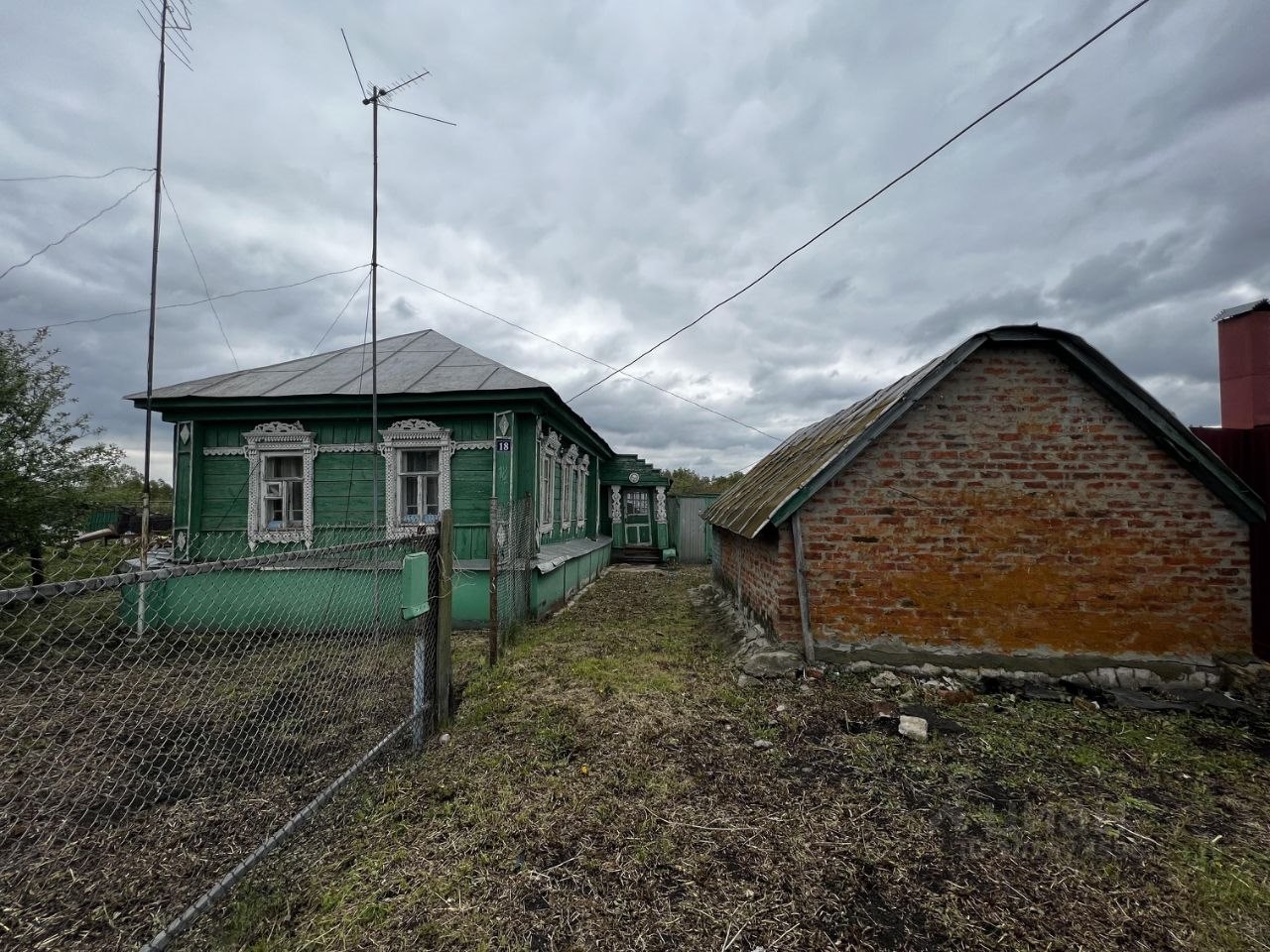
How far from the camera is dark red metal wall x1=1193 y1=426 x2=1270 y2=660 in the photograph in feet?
17.3

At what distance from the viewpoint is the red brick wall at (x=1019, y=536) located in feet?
17.7

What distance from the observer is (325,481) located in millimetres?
9656

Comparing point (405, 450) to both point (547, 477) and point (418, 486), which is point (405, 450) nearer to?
point (418, 486)

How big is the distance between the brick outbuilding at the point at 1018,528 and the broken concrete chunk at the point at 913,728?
123 centimetres

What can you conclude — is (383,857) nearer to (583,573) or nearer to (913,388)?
(913,388)

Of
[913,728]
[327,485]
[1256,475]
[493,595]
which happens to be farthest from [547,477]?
[1256,475]

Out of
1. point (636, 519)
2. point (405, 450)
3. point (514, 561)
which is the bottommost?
point (514, 561)

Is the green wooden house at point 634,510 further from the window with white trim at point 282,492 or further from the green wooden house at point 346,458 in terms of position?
the window with white trim at point 282,492

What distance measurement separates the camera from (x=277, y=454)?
32.0 feet

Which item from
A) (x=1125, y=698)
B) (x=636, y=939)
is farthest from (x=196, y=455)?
(x=1125, y=698)

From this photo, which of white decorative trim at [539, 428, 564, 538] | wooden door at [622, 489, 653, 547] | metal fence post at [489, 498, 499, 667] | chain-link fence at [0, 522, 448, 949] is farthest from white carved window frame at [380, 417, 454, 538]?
wooden door at [622, 489, 653, 547]

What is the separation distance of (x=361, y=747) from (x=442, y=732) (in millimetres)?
571

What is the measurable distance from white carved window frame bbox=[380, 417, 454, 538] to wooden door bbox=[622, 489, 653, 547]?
10439 mm

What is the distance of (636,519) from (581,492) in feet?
14.4
